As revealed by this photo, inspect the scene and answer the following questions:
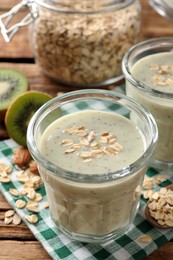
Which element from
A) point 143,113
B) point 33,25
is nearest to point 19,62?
point 33,25

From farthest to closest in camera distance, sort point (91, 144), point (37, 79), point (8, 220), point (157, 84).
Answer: point (37, 79), point (157, 84), point (8, 220), point (91, 144)

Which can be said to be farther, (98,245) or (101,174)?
(98,245)

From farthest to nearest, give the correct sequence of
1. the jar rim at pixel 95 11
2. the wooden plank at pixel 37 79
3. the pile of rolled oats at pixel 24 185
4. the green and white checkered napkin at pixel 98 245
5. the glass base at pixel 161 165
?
the wooden plank at pixel 37 79 → the jar rim at pixel 95 11 → the glass base at pixel 161 165 → the pile of rolled oats at pixel 24 185 → the green and white checkered napkin at pixel 98 245

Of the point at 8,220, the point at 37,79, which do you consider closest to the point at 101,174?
the point at 8,220

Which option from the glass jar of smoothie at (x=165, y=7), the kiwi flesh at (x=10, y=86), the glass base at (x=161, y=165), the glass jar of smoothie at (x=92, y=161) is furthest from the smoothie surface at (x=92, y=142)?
the glass jar of smoothie at (x=165, y=7)

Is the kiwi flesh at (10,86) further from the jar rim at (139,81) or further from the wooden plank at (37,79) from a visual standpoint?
the jar rim at (139,81)

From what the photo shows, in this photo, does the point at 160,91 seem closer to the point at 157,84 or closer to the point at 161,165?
the point at 157,84
